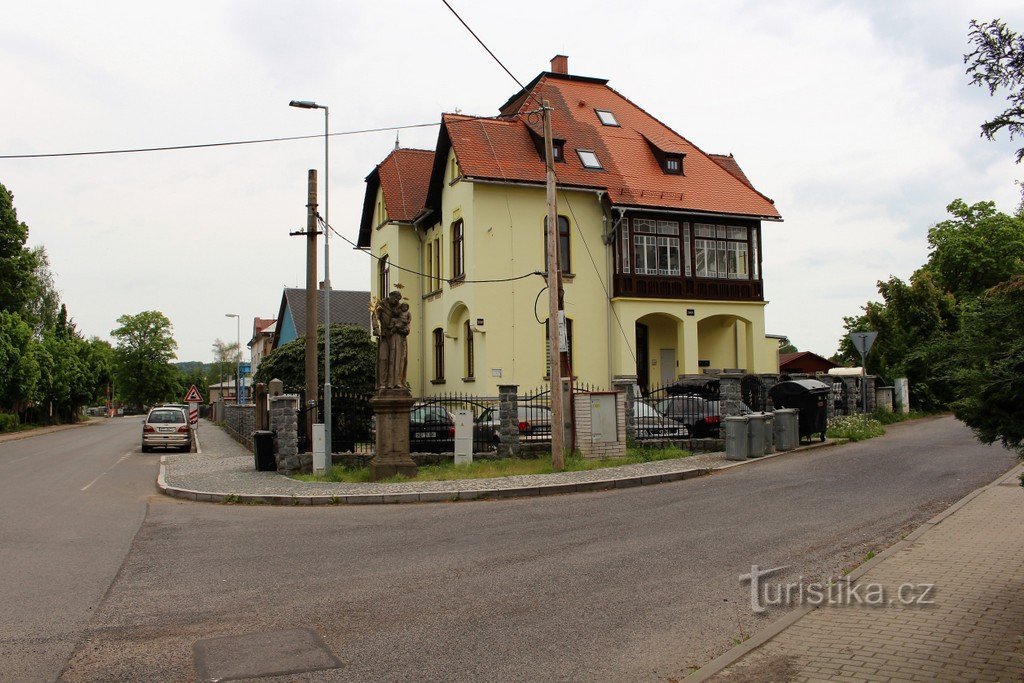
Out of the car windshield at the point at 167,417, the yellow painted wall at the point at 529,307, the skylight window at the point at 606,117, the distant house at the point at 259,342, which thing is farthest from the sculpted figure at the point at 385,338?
the distant house at the point at 259,342

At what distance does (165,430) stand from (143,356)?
264 feet

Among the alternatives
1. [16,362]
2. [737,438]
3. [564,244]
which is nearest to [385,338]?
[737,438]

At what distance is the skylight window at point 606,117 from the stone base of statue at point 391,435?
70.7 ft

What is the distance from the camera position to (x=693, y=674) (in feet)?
17.5

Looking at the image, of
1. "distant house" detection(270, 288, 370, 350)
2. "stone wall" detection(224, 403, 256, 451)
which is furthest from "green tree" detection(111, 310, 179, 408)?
"stone wall" detection(224, 403, 256, 451)

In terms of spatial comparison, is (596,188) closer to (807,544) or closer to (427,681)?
(807,544)

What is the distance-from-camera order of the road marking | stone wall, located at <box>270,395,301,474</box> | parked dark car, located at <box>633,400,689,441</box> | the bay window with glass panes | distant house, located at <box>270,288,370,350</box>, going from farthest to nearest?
distant house, located at <box>270,288,370,350</box> < the bay window with glass panes < parked dark car, located at <box>633,400,689,441</box> < stone wall, located at <box>270,395,301,474</box> < the road marking

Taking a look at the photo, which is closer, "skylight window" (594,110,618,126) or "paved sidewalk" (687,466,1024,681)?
"paved sidewalk" (687,466,1024,681)

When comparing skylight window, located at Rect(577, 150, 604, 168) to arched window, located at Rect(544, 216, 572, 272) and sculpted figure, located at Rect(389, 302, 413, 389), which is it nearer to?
arched window, located at Rect(544, 216, 572, 272)

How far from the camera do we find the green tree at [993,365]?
5.86 meters

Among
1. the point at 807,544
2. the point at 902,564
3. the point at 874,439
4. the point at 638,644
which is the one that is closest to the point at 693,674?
the point at 638,644

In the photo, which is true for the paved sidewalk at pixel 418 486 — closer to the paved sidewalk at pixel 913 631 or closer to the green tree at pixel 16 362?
the paved sidewalk at pixel 913 631

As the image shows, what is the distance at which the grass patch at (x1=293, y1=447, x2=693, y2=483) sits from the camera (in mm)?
17312

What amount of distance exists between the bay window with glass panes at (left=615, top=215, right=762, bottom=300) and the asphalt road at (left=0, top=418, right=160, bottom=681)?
1781cm
